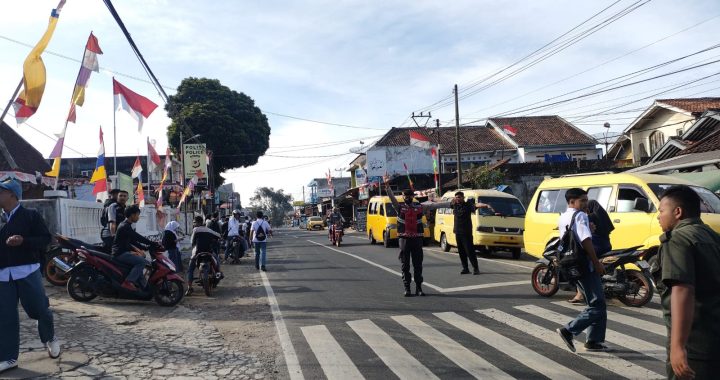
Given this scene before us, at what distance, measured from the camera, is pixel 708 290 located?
2.68 meters

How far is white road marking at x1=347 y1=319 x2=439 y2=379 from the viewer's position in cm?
495

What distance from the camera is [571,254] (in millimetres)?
5840

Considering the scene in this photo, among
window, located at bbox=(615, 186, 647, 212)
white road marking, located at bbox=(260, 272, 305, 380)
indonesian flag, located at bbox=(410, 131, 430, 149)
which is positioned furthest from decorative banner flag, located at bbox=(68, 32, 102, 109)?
indonesian flag, located at bbox=(410, 131, 430, 149)

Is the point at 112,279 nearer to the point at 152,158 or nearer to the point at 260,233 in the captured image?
the point at 260,233

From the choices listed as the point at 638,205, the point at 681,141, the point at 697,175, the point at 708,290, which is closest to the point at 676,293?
the point at 708,290

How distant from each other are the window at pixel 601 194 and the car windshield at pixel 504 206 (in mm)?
6228

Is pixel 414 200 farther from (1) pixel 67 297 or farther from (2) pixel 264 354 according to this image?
(1) pixel 67 297

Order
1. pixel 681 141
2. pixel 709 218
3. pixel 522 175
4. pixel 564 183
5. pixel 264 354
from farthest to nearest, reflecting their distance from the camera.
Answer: pixel 522 175, pixel 681 141, pixel 564 183, pixel 709 218, pixel 264 354

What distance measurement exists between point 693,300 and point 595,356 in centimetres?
307

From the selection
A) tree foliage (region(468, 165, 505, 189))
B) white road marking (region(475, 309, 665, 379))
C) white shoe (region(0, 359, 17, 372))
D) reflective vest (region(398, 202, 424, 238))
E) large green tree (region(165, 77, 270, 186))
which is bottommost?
white road marking (region(475, 309, 665, 379))

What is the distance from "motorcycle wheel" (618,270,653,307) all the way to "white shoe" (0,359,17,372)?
774 centimetres

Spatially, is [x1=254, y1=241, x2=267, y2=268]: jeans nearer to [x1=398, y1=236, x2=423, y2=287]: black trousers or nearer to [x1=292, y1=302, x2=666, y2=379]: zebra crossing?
[x1=398, y1=236, x2=423, y2=287]: black trousers

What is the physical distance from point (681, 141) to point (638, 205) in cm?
1554

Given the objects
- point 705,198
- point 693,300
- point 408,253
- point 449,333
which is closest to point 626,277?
point 705,198
